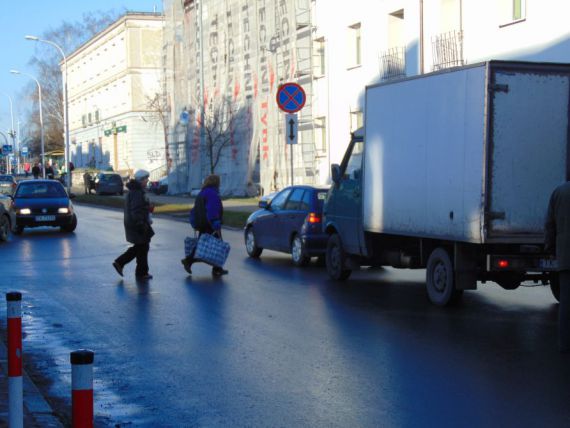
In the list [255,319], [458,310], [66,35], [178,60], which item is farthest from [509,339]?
[66,35]

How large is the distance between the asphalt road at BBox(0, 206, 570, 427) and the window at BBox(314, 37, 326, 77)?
2363 centimetres

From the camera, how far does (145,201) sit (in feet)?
51.1

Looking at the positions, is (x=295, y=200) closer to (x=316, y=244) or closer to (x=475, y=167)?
(x=316, y=244)

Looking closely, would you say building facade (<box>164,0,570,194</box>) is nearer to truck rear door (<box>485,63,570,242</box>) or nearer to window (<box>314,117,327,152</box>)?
window (<box>314,117,327,152</box>)

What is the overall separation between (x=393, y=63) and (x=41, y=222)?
12.1 meters

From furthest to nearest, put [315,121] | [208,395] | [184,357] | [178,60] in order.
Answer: [178,60] → [315,121] → [184,357] → [208,395]

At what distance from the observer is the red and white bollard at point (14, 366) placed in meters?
5.20

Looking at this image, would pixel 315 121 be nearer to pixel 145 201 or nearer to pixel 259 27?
pixel 259 27

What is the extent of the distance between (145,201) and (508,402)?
9.58 meters

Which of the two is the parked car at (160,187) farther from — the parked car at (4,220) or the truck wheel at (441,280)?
the truck wheel at (441,280)

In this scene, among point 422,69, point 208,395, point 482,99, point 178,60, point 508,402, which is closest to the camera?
point 508,402

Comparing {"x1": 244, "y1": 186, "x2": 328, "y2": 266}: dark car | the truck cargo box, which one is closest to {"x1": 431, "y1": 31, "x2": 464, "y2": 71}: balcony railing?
{"x1": 244, "y1": 186, "x2": 328, "y2": 266}: dark car

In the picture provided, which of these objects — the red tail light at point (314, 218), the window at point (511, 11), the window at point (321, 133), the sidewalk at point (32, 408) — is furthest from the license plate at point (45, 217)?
the sidewalk at point (32, 408)

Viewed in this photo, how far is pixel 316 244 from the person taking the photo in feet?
55.3
